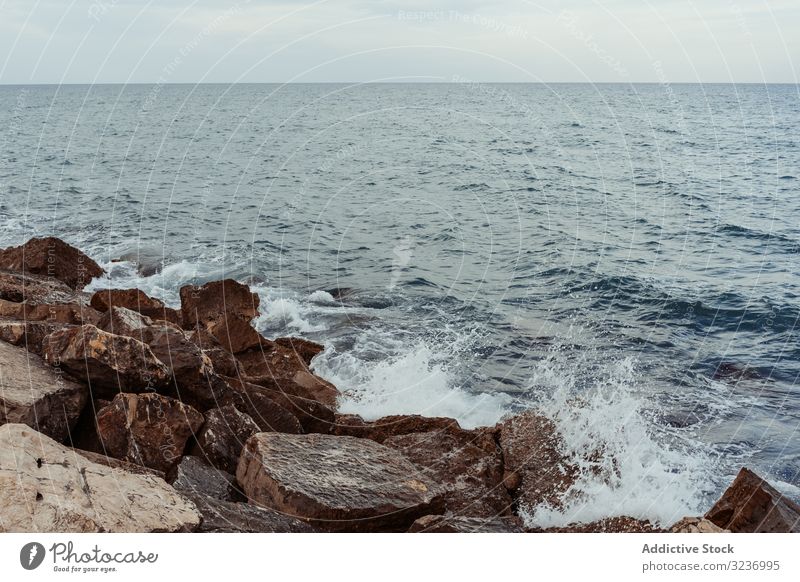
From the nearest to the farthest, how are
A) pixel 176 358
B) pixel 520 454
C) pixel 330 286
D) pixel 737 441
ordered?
pixel 176 358 → pixel 520 454 → pixel 737 441 → pixel 330 286

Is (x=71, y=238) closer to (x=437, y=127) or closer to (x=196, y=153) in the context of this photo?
(x=196, y=153)

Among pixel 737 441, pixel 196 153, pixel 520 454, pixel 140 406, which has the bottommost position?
pixel 737 441

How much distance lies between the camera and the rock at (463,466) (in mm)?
9961

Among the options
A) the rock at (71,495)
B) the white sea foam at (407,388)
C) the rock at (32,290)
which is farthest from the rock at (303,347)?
→ the rock at (71,495)

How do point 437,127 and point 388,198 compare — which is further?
point 437,127

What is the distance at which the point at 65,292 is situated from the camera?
17.9 meters

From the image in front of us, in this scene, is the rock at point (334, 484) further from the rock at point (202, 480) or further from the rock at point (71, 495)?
the rock at point (71, 495)

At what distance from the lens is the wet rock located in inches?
367

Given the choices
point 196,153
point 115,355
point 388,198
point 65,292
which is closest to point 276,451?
point 115,355

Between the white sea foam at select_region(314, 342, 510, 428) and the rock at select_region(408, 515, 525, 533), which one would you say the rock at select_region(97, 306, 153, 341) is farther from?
the rock at select_region(408, 515, 525, 533)

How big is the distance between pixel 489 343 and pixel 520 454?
304 inches

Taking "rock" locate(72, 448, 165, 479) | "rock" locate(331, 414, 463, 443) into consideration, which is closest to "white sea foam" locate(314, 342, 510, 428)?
"rock" locate(331, 414, 463, 443)

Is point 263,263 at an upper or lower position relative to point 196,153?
Result: lower
